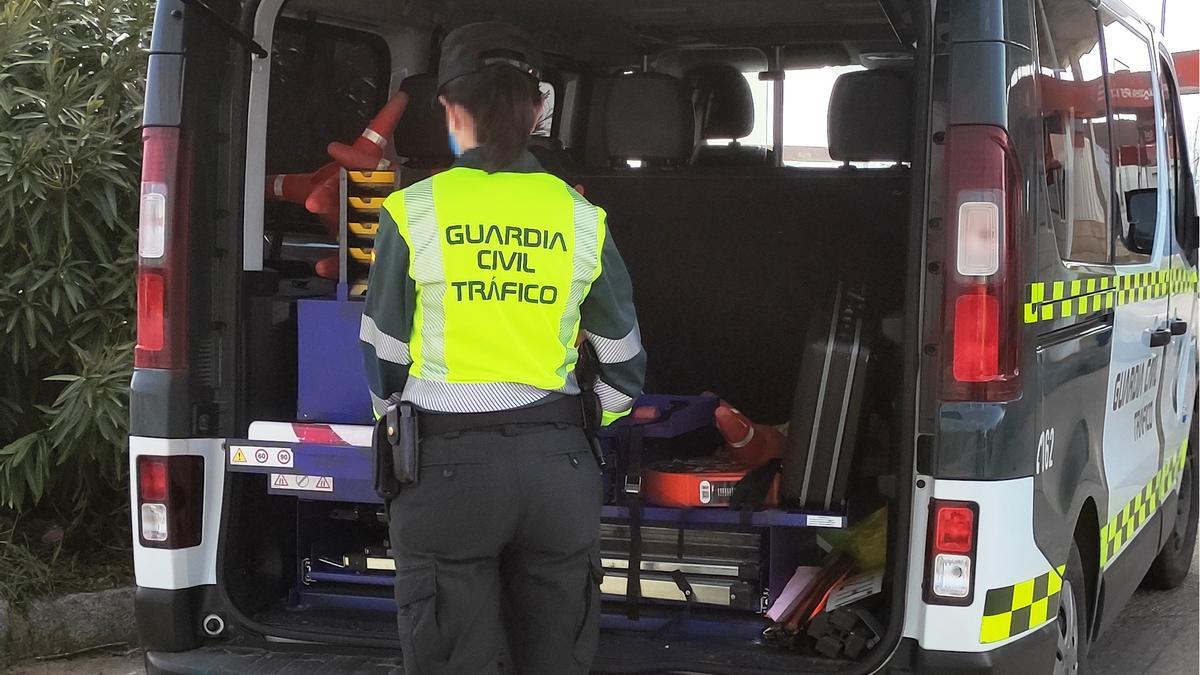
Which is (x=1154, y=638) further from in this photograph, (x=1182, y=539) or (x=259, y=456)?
(x=259, y=456)

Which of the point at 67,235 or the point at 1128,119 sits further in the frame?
the point at 67,235

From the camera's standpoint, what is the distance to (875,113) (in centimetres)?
359

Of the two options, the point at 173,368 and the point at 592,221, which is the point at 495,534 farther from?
the point at 173,368

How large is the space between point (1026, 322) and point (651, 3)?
7.72 ft

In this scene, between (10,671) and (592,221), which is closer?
(592,221)

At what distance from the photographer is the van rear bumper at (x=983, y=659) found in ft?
8.86

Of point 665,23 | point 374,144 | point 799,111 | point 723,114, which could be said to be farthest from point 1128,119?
point 374,144

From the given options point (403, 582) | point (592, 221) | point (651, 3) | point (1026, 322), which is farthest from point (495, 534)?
point (651, 3)

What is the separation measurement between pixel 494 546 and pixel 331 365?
2.94 ft

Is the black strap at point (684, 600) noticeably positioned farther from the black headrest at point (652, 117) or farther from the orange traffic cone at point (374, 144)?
the black headrest at point (652, 117)

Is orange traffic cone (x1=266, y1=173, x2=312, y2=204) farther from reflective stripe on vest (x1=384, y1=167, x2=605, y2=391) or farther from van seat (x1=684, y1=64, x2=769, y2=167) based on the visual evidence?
van seat (x1=684, y1=64, x2=769, y2=167)

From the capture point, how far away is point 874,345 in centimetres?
344

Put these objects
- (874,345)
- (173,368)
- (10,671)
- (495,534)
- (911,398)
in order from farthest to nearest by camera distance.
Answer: (10,671), (874,345), (173,368), (911,398), (495,534)

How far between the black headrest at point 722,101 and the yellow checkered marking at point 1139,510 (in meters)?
1.92
